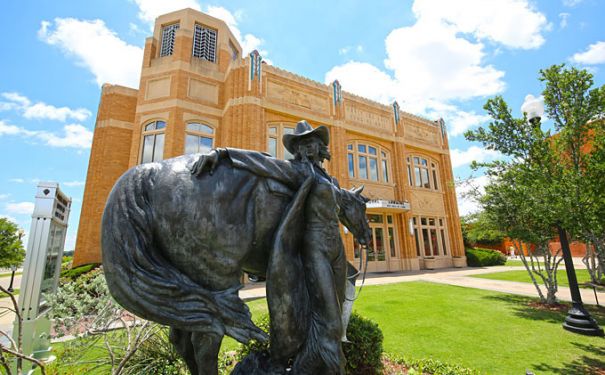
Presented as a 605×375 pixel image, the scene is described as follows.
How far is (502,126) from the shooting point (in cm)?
700

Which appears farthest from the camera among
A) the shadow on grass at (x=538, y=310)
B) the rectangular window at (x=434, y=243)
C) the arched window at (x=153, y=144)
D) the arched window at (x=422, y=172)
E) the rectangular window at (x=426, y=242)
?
the arched window at (x=422, y=172)

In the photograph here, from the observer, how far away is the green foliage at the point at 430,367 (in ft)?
11.4

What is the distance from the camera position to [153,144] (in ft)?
45.4

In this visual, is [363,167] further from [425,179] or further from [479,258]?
[479,258]

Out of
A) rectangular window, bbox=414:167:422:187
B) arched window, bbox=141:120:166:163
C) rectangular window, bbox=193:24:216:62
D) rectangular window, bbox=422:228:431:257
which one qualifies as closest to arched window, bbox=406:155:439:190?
rectangular window, bbox=414:167:422:187

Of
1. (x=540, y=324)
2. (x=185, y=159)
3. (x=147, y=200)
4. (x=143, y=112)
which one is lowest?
(x=540, y=324)

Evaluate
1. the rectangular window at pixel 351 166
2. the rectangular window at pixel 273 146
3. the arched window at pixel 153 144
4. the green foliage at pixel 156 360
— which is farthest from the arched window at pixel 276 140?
the green foliage at pixel 156 360

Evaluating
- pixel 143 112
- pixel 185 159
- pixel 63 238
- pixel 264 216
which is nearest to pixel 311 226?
pixel 264 216

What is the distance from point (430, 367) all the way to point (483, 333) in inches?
99.8

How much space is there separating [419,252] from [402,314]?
12740 mm

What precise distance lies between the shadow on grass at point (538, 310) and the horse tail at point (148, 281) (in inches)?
306

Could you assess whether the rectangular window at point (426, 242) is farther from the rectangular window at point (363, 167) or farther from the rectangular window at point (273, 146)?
the rectangular window at point (273, 146)

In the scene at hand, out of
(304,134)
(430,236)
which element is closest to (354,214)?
(304,134)

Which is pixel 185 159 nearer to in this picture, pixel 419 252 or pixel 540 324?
pixel 540 324
